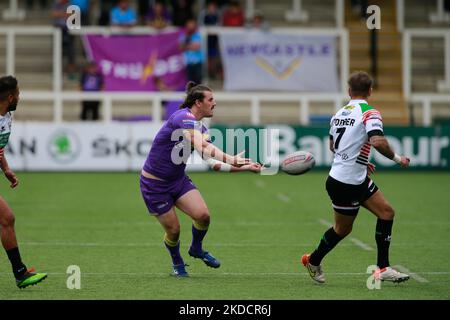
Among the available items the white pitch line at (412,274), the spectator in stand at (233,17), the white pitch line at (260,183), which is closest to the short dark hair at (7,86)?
the white pitch line at (412,274)

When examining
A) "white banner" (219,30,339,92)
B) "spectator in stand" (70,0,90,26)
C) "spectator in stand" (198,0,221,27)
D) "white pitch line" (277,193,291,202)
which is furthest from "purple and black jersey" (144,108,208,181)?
"spectator in stand" (198,0,221,27)

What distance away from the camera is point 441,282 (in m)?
10.2

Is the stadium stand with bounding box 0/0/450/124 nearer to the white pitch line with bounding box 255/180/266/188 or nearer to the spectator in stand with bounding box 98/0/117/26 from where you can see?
the spectator in stand with bounding box 98/0/117/26

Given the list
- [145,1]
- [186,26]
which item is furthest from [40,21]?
[186,26]

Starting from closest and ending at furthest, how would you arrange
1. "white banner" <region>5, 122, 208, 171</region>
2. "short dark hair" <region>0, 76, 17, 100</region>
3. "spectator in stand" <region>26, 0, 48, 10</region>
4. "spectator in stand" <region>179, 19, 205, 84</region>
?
"short dark hair" <region>0, 76, 17, 100</region>
"white banner" <region>5, 122, 208, 171</region>
"spectator in stand" <region>179, 19, 205, 84</region>
"spectator in stand" <region>26, 0, 48, 10</region>

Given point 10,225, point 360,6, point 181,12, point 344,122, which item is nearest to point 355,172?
point 344,122

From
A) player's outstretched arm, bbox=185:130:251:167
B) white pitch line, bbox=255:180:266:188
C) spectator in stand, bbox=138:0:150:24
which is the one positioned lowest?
white pitch line, bbox=255:180:266:188

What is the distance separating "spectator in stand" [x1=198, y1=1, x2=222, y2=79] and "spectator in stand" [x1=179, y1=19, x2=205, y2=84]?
1.45m

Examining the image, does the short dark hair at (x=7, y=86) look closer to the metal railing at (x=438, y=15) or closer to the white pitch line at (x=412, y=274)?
the white pitch line at (x=412, y=274)

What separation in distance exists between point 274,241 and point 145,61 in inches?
541

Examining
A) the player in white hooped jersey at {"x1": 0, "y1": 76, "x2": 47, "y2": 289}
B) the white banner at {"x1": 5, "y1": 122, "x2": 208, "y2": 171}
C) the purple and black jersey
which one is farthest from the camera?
the white banner at {"x1": 5, "y1": 122, "x2": 208, "y2": 171}

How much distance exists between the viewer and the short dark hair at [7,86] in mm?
9734

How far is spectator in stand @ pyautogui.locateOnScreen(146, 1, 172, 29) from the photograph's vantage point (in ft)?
88.4

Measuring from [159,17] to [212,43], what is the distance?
1828 millimetres
